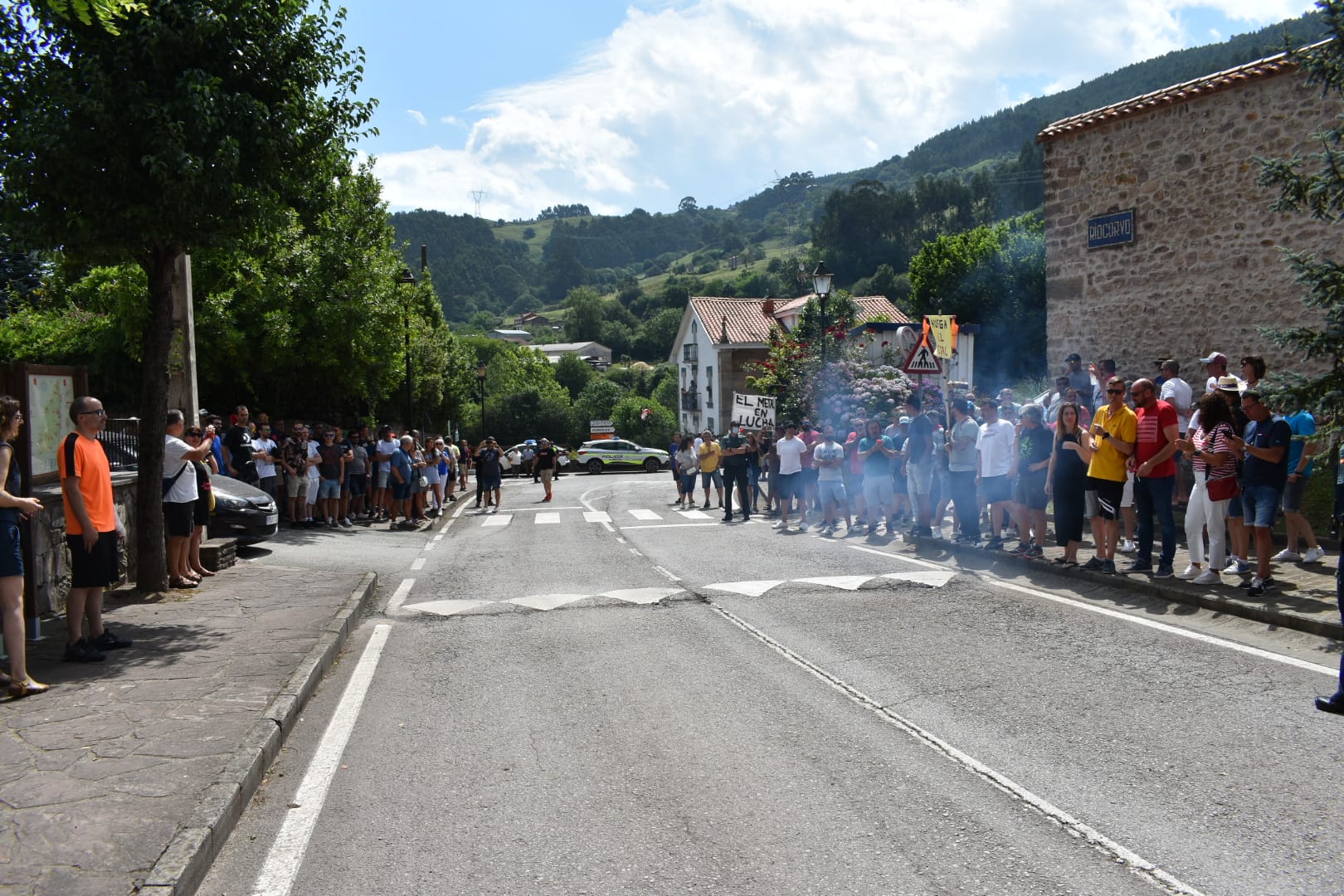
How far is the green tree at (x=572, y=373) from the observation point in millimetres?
115125

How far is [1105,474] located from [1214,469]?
1.11 metres

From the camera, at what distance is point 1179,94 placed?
15391mm

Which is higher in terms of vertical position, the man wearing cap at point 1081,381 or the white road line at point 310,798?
the man wearing cap at point 1081,381

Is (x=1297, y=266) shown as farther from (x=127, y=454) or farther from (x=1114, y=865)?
(x=127, y=454)

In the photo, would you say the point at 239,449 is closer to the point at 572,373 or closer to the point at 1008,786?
the point at 1008,786

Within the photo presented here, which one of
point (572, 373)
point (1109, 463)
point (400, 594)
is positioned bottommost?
point (400, 594)

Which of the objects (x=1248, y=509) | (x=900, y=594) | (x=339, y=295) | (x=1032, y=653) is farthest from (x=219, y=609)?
(x=339, y=295)

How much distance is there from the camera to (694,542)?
15523 mm

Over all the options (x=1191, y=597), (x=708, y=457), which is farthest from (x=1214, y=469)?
(x=708, y=457)

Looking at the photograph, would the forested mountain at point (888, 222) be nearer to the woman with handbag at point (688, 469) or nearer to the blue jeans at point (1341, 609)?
the woman with handbag at point (688, 469)

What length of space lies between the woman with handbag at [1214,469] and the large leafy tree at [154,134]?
876cm

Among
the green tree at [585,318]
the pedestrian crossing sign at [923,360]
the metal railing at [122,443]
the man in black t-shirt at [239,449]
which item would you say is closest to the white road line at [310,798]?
the metal railing at [122,443]

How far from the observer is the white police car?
50.8m

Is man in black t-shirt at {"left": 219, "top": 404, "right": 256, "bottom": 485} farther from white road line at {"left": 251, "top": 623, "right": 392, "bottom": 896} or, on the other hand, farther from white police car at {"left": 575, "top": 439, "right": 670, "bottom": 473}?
white police car at {"left": 575, "top": 439, "right": 670, "bottom": 473}
